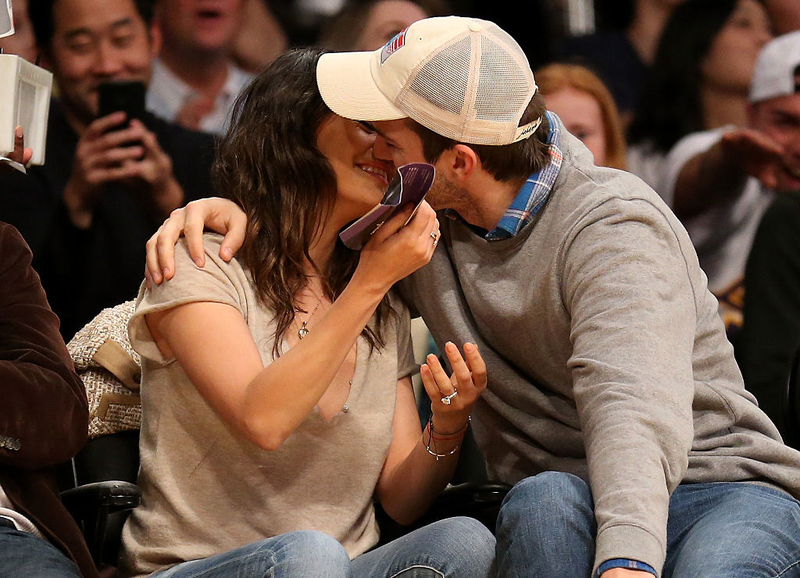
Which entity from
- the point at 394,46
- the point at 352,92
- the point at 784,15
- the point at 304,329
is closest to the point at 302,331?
the point at 304,329

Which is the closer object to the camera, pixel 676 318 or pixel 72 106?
pixel 676 318

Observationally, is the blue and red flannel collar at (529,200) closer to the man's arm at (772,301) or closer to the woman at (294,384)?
the woman at (294,384)

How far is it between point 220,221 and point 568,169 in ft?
2.21

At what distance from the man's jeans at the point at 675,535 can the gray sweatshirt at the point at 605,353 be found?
0.06 metres

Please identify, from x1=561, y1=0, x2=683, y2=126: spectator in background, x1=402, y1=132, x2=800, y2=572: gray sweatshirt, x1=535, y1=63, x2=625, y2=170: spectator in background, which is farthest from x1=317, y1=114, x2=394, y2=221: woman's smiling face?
x1=561, y1=0, x2=683, y2=126: spectator in background

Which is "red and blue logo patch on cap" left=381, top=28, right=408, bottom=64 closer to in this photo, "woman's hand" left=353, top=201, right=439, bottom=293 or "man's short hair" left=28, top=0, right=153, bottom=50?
"woman's hand" left=353, top=201, right=439, bottom=293

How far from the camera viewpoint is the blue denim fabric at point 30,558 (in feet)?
5.33

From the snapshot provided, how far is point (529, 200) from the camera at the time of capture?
6.37 feet

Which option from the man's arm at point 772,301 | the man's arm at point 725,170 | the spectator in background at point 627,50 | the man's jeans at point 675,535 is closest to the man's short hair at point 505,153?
the man's jeans at point 675,535

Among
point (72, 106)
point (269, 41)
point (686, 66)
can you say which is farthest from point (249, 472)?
point (686, 66)

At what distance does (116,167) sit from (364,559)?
195 cm

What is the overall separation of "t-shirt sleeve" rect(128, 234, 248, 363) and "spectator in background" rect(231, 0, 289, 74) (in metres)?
1.81

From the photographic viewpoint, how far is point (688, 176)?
419cm

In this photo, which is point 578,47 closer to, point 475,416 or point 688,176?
point 688,176
